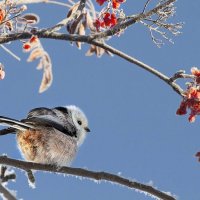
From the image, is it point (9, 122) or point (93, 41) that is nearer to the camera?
point (9, 122)

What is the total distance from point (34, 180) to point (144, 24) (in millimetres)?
1477

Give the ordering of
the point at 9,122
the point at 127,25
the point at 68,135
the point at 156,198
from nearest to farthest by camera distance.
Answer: the point at 156,198 < the point at 9,122 < the point at 127,25 < the point at 68,135

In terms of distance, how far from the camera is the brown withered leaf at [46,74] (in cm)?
387

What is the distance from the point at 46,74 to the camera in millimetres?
3947

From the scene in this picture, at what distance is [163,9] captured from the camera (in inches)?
140

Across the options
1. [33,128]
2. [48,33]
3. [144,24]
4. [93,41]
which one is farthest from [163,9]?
[33,128]

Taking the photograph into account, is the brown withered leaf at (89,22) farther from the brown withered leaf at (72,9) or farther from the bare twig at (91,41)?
the bare twig at (91,41)

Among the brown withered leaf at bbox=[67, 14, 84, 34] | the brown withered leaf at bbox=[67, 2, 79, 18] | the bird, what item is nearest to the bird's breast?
the bird

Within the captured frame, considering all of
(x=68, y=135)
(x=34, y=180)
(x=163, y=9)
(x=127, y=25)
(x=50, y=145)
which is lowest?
(x=34, y=180)

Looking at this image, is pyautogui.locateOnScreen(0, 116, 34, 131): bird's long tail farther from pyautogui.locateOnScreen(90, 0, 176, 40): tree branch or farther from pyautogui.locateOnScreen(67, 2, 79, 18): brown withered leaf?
pyautogui.locateOnScreen(67, 2, 79, 18): brown withered leaf

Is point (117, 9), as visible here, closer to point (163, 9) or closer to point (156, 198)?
point (163, 9)

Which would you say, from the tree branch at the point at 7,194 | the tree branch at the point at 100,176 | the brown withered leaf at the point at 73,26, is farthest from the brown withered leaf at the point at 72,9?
the tree branch at the point at 7,194

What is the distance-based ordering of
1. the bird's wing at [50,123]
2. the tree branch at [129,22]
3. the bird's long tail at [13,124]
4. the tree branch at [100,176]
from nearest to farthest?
the tree branch at [100,176], the bird's long tail at [13,124], the tree branch at [129,22], the bird's wing at [50,123]

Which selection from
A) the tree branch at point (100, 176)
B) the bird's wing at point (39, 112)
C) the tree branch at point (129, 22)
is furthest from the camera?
the bird's wing at point (39, 112)
